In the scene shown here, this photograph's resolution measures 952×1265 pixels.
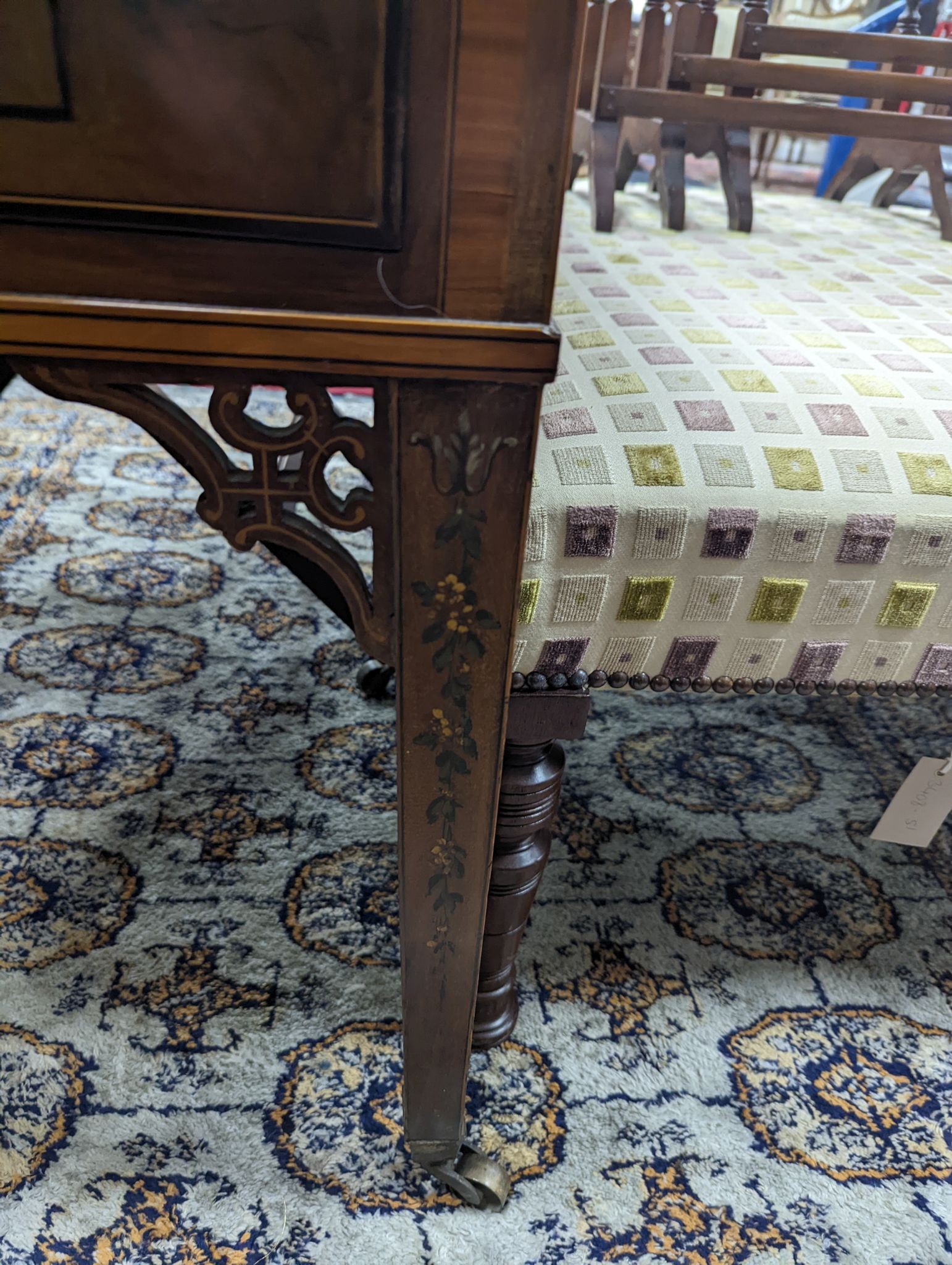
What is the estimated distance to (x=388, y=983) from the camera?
80cm

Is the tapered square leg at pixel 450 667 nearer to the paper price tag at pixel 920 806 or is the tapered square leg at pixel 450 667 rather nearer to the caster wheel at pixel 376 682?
the paper price tag at pixel 920 806

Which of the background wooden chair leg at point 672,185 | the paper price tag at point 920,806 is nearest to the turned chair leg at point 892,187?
the background wooden chair leg at point 672,185

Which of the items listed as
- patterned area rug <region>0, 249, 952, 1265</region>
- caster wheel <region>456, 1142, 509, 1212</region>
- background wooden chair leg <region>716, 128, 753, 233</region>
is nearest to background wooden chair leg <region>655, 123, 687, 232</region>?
background wooden chair leg <region>716, 128, 753, 233</region>

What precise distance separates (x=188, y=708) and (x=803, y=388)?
0.82 meters

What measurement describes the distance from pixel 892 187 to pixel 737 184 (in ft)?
1.49

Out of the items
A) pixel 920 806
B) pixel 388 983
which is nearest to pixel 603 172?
pixel 920 806

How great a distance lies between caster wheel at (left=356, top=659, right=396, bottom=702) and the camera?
1.14 m

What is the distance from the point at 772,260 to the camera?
0.85 metres

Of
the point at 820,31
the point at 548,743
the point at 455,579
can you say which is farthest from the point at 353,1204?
the point at 820,31

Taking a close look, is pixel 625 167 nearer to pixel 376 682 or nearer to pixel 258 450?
pixel 376 682

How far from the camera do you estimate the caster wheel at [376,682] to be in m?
1.14

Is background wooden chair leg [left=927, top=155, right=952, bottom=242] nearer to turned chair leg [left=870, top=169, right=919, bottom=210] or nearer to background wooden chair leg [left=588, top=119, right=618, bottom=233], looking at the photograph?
turned chair leg [left=870, top=169, right=919, bottom=210]

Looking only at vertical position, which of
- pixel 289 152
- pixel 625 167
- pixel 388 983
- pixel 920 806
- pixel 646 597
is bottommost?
pixel 388 983

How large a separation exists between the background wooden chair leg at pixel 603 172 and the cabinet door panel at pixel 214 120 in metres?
0.67
